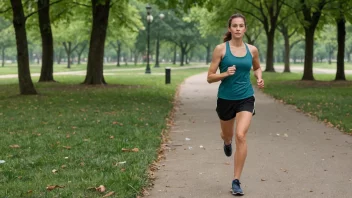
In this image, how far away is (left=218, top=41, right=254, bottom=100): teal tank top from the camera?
Answer: 4.76 m

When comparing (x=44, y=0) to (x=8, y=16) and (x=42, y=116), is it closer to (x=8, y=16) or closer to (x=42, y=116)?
(x=8, y=16)

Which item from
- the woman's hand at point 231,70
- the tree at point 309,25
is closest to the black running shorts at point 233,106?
the woman's hand at point 231,70

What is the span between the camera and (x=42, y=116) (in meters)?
10.6

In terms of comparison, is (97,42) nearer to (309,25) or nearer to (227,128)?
(309,25)

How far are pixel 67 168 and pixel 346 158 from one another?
12.8ft

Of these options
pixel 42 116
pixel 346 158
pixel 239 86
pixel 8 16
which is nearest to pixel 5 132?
pixel 42 116

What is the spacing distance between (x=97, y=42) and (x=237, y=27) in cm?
1730

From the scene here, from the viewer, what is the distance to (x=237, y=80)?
4816 millimetres

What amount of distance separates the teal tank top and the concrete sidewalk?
1.04 metres

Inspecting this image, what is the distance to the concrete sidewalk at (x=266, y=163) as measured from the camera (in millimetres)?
4969

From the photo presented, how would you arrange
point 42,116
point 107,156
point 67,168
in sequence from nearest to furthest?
1. point 67,168
2. point 107,156
3. point 42,116

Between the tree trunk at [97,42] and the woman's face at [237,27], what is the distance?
17.1 metres

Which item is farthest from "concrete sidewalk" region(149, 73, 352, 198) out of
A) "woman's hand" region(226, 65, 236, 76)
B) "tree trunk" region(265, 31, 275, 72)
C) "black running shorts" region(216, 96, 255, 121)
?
"tree trunk" region(265, 31, 275, 72)

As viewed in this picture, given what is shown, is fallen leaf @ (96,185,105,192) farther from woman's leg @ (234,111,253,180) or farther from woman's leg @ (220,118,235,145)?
woman's leg @ (220,118,235,145)
